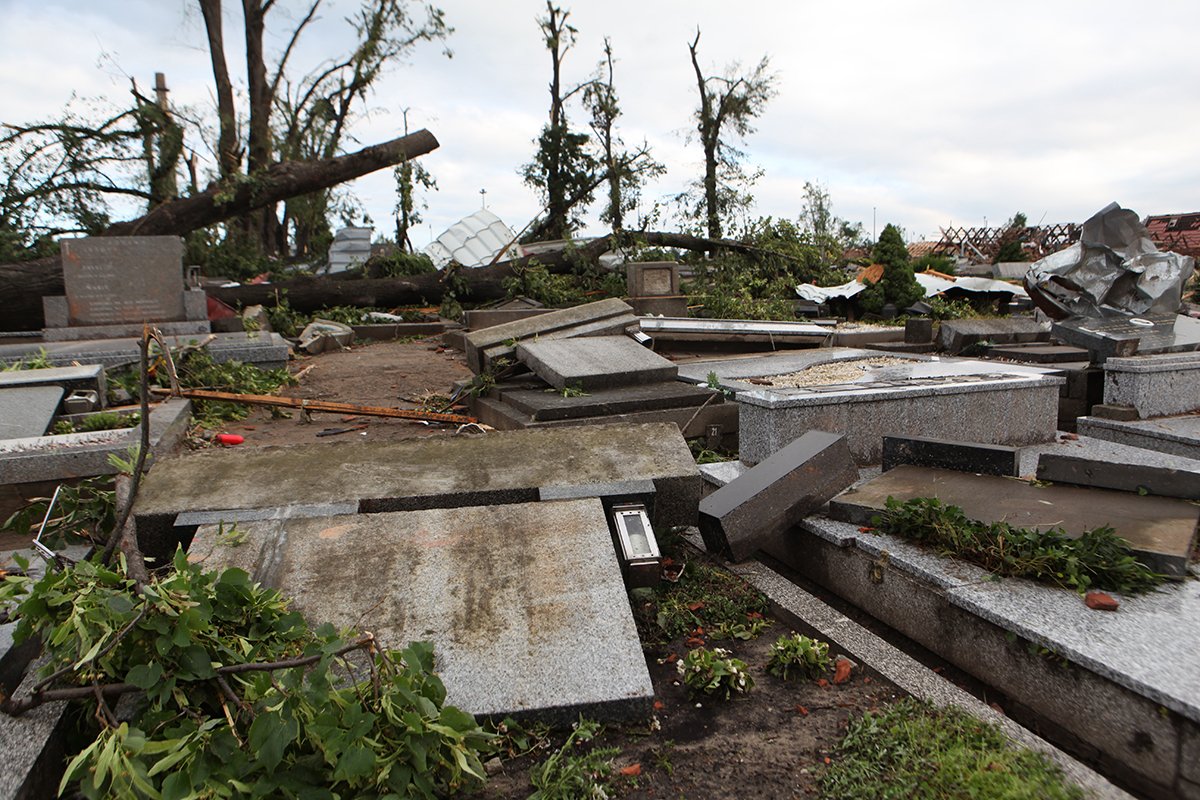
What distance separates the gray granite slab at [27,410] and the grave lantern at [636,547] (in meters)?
3.43

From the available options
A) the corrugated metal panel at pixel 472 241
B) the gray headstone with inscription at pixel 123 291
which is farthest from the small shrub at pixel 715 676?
the corrugated metal panel at pixel 472 241

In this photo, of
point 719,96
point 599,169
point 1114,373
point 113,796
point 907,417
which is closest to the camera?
point 113,796

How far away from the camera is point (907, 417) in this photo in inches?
180

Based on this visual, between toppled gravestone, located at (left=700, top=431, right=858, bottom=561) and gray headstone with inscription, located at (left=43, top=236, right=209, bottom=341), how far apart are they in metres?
7.58

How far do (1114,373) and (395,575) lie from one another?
5688 mm

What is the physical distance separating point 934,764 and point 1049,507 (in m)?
1.60

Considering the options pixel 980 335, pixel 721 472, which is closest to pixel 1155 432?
pixel 721 472

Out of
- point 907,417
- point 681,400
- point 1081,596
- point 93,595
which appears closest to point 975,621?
point 1081,596

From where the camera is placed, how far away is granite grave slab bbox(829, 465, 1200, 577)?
2.74 meters

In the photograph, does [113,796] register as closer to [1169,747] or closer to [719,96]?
[1169,747]

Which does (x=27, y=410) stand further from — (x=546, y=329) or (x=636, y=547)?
(x=636, y=547)

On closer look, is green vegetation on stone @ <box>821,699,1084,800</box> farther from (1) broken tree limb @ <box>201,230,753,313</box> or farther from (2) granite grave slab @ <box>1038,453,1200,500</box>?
(1) broken tree limb @ <box>201,230,753,313</box>

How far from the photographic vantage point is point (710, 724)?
2277 millimetres

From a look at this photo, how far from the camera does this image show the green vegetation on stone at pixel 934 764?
Result: 1854mm
